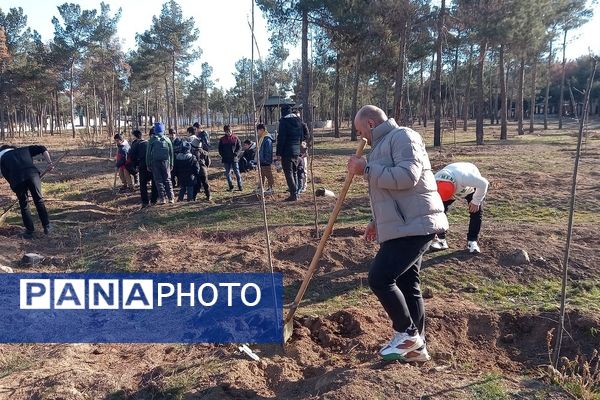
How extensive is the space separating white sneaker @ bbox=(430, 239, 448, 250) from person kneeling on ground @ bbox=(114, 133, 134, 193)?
823 cm

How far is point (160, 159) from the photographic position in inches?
374

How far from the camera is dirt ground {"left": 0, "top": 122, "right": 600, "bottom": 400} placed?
3.16 m

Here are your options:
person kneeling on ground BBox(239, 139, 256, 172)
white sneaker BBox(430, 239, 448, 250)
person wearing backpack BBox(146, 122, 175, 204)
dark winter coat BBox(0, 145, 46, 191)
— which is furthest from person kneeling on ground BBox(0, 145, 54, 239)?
person kneeling on ground BBox(239, 139, 256, 172)

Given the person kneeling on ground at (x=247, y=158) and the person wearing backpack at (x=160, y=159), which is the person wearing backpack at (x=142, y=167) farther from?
the person kneeling on ground at (x=247, y=158)

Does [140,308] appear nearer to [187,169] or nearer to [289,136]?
[289,136]

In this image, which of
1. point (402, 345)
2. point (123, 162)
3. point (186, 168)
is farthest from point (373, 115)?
point (123, 162)

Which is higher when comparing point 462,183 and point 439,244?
point 462,183

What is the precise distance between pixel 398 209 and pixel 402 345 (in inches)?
33.3

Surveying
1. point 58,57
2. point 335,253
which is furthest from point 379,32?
point 58,57

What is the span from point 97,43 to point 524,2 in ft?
91.1

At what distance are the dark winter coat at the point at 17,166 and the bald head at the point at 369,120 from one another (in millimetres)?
6127

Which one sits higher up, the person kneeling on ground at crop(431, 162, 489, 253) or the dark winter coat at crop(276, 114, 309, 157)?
the dark winter coat at crop(276, 114, 309, 157)

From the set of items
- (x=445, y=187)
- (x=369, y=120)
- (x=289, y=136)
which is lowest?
(x=445, y=187)

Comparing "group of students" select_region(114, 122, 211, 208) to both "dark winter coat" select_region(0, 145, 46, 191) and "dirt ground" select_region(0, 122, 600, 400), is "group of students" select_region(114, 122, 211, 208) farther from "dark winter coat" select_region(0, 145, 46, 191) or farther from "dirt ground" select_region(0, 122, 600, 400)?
"dark winter coat" select_region(0, 145, 46, 191)
